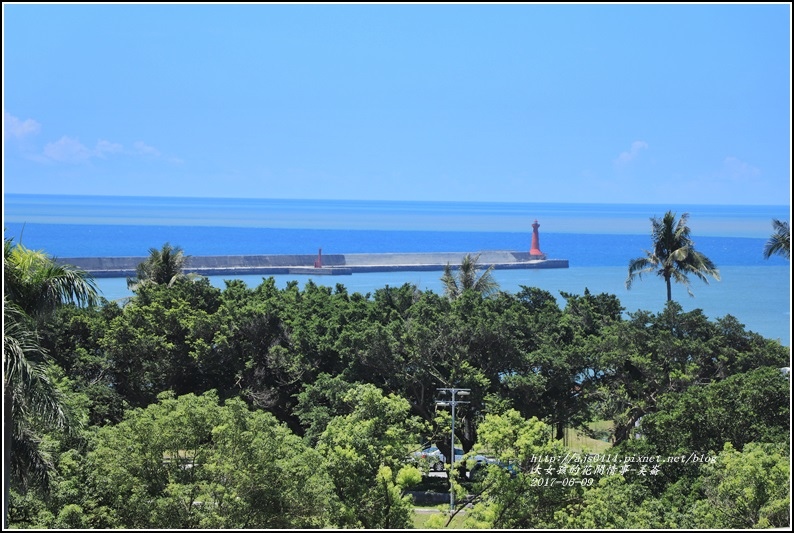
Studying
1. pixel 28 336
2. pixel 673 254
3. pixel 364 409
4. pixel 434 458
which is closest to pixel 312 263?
pixel 673 254

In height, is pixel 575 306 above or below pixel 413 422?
above

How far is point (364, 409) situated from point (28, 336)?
9.63 meters

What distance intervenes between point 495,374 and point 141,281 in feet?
74.4

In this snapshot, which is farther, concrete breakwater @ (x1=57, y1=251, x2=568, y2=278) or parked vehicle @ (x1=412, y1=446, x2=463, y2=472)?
concrete breakwater @ (x1=57, y1=251, x2=568, y2=278)

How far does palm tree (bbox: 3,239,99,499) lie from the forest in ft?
0.09

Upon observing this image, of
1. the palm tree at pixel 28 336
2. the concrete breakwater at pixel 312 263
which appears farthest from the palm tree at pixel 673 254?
the concrete breakwater at pixel 312 263

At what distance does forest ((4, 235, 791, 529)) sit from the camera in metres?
18.2

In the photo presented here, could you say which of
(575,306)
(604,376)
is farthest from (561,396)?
(575,306)

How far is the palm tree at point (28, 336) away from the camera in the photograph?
12.0 metres

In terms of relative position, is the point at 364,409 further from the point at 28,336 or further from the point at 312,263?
the point at 312,263

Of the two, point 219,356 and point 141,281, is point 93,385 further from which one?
point 141,281

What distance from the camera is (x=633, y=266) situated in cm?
4072

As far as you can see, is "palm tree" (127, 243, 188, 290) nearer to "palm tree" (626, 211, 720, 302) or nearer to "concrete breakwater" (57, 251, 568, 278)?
"palm tree" (626, 211, 720, 302)

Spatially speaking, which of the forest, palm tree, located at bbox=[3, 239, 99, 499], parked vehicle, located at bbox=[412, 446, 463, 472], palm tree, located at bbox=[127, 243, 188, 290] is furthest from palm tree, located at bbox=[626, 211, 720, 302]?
palm tree, located at bbox=[3, 239, 99, 499]
